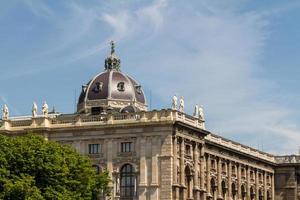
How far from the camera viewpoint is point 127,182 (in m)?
129

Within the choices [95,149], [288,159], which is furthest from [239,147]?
[95,149]

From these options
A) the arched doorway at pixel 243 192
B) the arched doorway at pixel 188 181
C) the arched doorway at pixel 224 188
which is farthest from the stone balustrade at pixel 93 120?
the arched doorway at pixel 243 192

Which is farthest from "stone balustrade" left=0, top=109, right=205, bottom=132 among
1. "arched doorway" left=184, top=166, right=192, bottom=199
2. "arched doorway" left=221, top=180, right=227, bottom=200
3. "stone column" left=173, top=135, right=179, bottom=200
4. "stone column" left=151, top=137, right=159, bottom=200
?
"arched doorway" left=221, top=180, right=227, bottom=200

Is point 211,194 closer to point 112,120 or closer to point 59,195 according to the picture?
point 112,120

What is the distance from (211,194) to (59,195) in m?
47.8

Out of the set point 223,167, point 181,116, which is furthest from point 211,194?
point 181,116

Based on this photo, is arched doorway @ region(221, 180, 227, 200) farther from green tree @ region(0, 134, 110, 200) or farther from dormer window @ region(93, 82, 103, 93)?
green tree @ region(0, 134, 110, 200)

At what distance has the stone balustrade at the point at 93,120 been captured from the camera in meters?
128

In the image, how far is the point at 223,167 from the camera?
497 ft

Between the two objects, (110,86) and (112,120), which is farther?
(110,86)

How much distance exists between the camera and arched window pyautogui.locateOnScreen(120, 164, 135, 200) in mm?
128500

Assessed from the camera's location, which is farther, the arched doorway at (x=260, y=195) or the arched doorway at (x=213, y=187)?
the arched doorway at (x=260, y=195)

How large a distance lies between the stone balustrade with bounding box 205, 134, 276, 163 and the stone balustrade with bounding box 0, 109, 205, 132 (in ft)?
36.5

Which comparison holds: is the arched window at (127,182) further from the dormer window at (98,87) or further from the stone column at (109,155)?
the dormer window at (98,87)
